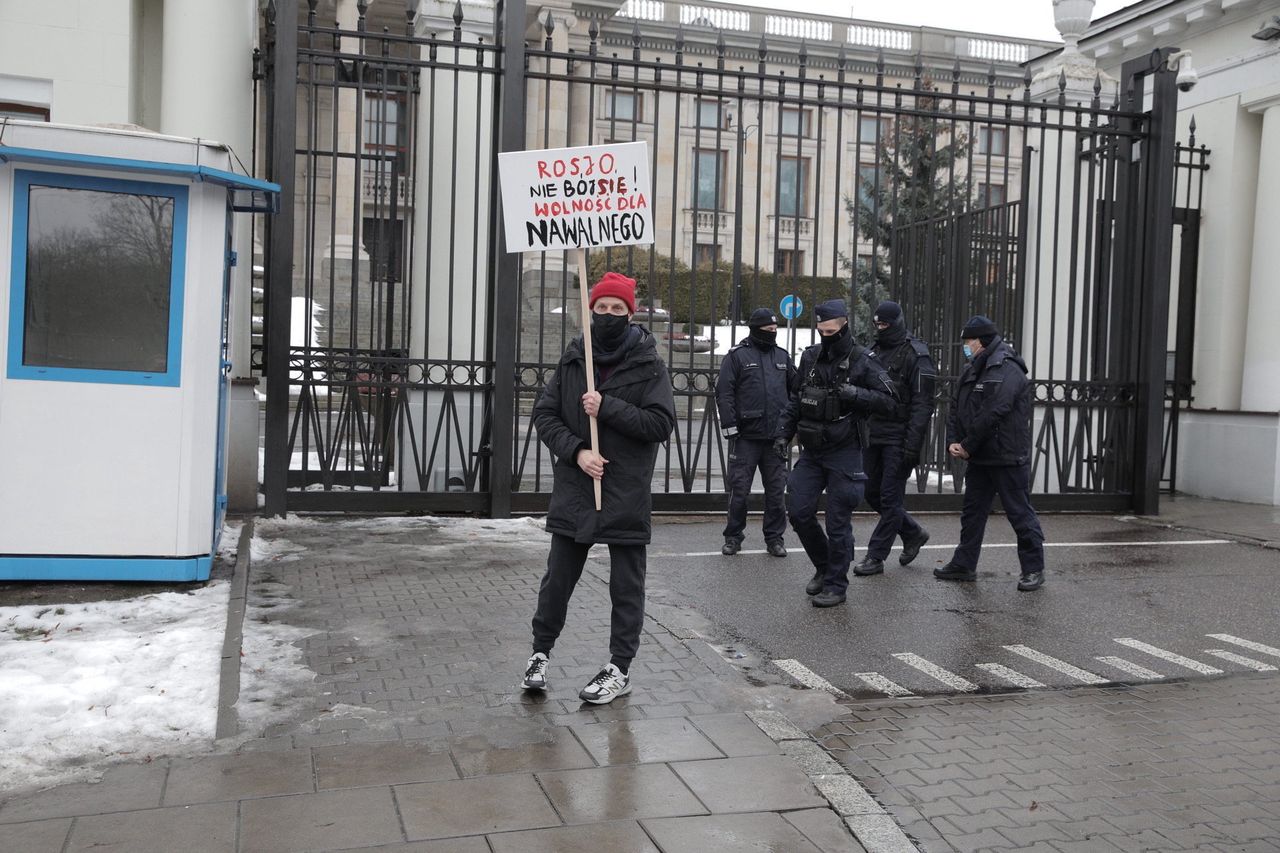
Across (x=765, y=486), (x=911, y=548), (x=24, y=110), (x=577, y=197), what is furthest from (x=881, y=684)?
(x=24, y=110)

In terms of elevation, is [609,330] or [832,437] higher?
[609,330]

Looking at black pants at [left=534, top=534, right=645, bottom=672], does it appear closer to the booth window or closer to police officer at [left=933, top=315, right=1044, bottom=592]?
the booth window

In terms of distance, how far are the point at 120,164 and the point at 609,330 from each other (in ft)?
10.2

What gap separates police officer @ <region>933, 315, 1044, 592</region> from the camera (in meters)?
8.55

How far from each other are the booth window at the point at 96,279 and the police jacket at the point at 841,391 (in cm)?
385

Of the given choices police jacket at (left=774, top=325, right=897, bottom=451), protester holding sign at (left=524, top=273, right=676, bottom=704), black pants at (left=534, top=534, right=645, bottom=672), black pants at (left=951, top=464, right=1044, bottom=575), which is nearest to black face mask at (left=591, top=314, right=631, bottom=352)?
protester holding sign at (left=524, top=273, right=676, bottom=704)

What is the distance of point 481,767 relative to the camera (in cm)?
458

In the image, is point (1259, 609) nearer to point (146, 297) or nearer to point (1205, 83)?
point (146, 297)

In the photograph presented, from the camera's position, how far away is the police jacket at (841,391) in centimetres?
778

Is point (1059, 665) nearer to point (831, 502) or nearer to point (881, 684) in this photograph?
point (881, 684)

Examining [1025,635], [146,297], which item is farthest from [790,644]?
[146,297]

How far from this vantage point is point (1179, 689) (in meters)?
6.03

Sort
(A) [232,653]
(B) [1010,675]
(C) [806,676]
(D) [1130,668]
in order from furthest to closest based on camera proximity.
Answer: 1. (D) [1130,668]
2. (B) [1010,675]
3. (C) [806,676]
4. (A) [232,653]

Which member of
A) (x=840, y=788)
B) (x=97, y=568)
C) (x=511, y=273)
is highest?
(x=511, y=273)
